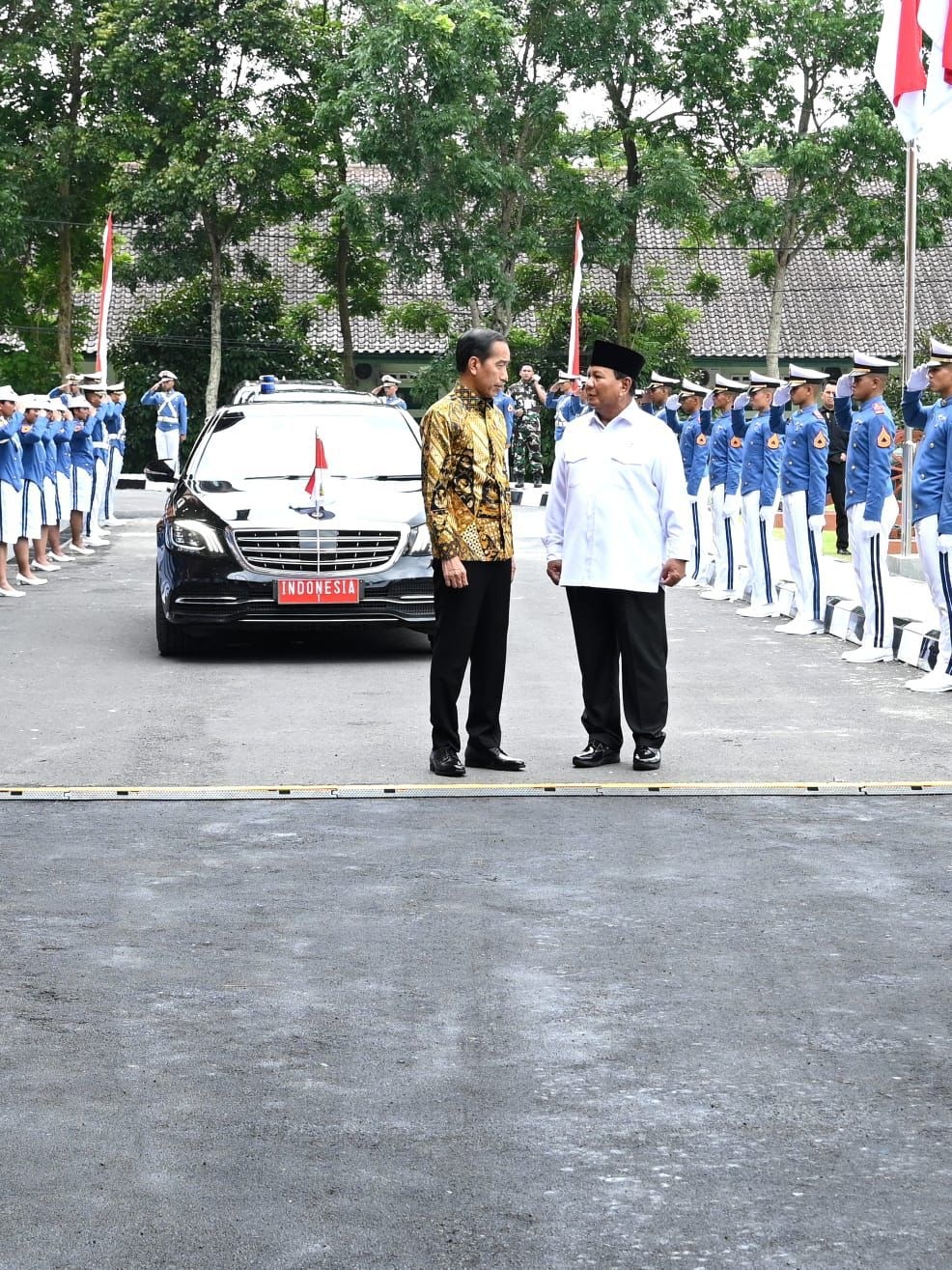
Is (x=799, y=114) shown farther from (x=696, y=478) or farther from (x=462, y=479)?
(x=462, y=479)

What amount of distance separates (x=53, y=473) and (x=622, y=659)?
11.0 m

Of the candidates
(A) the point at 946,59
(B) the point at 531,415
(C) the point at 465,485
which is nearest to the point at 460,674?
(C) the point at 465,485

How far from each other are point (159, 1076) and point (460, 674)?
14.0 feet

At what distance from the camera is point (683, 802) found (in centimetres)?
789

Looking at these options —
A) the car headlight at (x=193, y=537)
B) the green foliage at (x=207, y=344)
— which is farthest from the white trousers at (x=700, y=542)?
the green foliage at (x=207, y=344)

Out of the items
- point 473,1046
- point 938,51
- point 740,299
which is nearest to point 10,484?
point 938,51

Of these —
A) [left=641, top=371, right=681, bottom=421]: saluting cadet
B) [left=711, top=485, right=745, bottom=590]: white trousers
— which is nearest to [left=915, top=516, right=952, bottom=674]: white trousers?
[left=711, top=485, right=745, bottom=590]: white trousers

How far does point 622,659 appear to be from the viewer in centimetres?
888

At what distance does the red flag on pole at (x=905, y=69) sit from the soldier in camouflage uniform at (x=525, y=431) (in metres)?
10.3

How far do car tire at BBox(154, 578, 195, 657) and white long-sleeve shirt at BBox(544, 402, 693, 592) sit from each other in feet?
14.6

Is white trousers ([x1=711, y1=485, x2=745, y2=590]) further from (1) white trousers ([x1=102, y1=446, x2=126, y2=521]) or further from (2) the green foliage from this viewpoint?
(2) the green foliage

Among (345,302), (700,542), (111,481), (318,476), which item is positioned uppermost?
(345,302)

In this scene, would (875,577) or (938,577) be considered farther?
(875,577)

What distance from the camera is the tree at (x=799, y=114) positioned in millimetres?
44156
